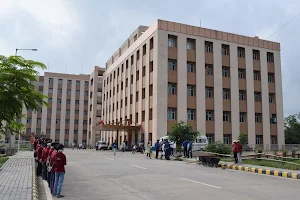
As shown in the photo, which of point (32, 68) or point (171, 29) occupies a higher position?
point (171, 29)

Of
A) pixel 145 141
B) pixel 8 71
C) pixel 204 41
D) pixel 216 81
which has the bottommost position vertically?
pixel 145 141

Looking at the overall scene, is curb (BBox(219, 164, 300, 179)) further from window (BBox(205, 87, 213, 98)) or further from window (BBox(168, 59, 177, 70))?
window (BBox(205, 87, 213, 98))

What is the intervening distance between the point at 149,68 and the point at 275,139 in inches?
824

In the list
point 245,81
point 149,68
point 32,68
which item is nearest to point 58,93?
point 149,68

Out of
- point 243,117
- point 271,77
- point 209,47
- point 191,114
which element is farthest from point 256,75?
point 191,114

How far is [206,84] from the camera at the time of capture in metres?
41.0

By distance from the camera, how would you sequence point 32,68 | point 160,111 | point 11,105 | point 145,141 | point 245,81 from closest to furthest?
1. point 11,105
2. point 32,68
3. point 160,111
4. point 145,141
5. point 245,81

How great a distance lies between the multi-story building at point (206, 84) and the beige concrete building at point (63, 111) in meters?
42.0

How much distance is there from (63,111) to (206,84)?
55082 mm

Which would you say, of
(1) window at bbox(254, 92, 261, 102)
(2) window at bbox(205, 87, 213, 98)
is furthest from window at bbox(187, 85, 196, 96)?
(1) window at bbox(254, 92, 261, 102)

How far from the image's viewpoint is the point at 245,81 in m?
43.4

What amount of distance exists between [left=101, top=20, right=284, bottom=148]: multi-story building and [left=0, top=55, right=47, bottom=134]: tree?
24862 mm

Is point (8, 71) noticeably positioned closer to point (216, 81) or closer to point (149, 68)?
Answer: point (149, 68)

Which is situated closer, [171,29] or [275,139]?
[171,29]
